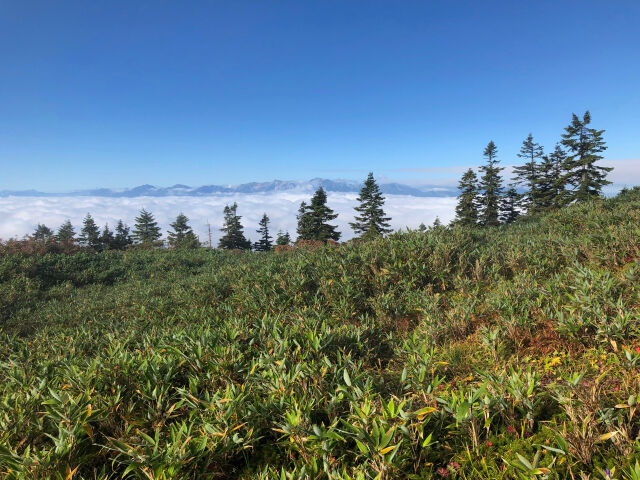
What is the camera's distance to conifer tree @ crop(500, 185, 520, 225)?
4522cm

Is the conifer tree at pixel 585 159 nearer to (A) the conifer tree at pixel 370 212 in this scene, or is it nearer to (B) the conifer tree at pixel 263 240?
(A) the conifer tree at pixel 370 212

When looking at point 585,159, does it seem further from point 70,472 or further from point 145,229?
point 145,229

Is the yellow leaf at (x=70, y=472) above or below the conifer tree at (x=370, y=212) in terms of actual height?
below

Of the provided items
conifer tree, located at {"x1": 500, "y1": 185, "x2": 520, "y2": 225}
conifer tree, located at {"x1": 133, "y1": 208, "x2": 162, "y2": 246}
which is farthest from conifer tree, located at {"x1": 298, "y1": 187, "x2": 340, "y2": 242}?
conifer tree, located at {"x1": 133, "y1": 208, "x2": 162, "y2": 246}

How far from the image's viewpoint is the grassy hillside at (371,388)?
6.89 feet

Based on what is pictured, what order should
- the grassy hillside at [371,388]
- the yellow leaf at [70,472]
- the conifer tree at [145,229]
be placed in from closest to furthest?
the yellow leaf at [70,472] < the grassy hillside at [371,388] < the conifer tree at [145,229]

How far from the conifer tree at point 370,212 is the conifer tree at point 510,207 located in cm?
1889

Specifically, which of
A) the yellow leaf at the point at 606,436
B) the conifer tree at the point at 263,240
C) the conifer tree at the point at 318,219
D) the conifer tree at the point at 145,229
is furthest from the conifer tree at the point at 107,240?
the yellow leaf at the point at 606,436

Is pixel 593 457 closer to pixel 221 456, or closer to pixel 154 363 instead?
pixel 221 456

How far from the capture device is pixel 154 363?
3.25m

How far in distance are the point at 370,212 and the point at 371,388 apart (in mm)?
44284

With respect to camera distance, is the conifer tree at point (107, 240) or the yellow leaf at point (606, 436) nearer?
the yellow leaf at point (606, 436)

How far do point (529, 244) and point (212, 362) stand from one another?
28.5ft

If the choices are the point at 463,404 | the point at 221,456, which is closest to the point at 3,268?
the point at 221,456
